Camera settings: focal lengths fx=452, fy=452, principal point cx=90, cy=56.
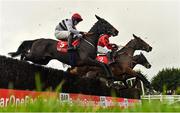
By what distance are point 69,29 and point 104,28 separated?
49.0 inches

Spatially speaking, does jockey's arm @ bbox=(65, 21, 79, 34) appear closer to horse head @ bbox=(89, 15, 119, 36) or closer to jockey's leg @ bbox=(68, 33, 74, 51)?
jockey's leg @ bbox=(68, 33, 74, 51)

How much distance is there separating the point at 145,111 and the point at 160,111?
83 millimetres

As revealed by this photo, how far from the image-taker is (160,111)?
8.09 feet

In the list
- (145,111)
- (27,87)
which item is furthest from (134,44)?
(145,111)

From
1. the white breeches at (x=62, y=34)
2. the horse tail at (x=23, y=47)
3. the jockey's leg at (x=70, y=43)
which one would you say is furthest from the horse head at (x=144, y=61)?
the jockey's leg at (x=70, y=43)

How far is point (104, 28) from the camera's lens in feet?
40.8

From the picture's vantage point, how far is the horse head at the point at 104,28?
12405 millimetres

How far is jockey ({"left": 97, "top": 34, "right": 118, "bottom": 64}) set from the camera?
543 inches

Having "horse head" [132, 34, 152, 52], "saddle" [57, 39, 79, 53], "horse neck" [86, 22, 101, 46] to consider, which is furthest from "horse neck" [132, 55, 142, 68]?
"saddle" [57, 39, 79, 53]

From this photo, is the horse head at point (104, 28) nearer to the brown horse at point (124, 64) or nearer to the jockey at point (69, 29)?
the jockey at point (69, 29)

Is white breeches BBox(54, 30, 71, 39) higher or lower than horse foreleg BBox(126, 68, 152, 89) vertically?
higher

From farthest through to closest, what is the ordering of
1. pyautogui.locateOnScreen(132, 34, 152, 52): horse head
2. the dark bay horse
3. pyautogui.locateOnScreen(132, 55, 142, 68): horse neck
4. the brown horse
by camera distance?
the dark bay horse, pyautogui.locateOnScreen(132, 55, 142, 68): horse neck, pyautogui.locateOnScreen(132, 34, 152, 52): horse head, the brown horse

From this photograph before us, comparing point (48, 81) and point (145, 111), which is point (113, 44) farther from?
point (145, 111)

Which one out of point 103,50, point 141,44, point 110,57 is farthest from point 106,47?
point 141,44
